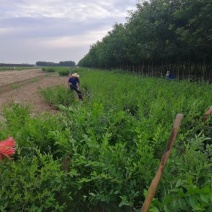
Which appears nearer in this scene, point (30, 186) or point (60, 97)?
point (30, 186)

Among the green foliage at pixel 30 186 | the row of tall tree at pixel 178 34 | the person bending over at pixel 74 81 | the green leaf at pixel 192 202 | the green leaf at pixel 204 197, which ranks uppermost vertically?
the row of tall tree at pixel 178 34

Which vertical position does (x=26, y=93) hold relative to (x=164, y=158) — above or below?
below

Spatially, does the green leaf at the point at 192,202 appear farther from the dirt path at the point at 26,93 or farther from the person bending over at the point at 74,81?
the person bending over at the point at 74,81

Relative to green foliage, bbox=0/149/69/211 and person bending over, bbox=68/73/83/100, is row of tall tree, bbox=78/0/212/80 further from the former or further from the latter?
green foliage, bbox=0/149/69/211

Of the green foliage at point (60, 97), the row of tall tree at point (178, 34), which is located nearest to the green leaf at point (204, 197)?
the green foliage at point (60, 97)

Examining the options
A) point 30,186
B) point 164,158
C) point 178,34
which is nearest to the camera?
point 164,158

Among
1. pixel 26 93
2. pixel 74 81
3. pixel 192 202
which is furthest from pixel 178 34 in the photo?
pixel 192 202

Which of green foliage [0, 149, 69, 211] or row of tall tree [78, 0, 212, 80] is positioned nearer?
green foliage [0, 149, 69, 211]

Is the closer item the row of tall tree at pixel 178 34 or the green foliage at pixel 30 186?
the green foliage at pixel 30 186

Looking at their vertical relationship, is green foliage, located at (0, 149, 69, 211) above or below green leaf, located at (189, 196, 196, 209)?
below

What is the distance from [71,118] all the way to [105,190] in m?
1.33

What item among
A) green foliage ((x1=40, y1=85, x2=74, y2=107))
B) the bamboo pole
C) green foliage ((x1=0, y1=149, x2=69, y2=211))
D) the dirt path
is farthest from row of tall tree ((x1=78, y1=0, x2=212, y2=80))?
the bamboo pole

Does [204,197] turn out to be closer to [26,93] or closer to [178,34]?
[178,34]

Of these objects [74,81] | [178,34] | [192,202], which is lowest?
[74,81]
